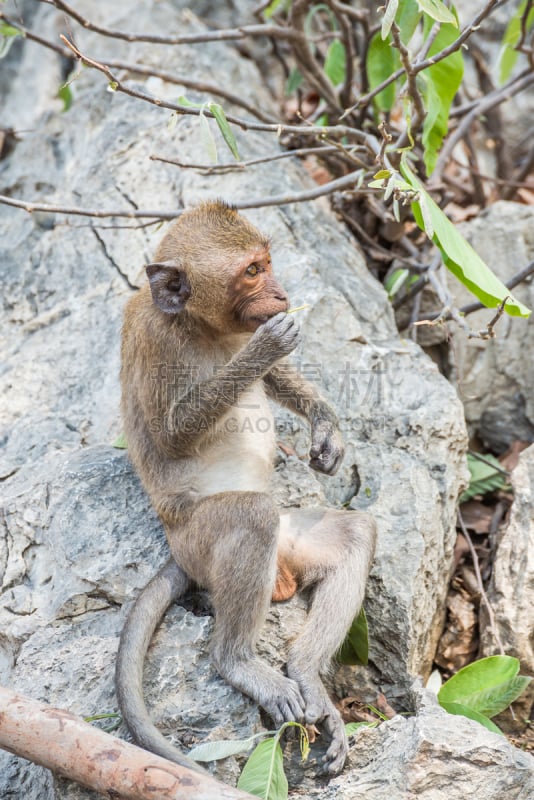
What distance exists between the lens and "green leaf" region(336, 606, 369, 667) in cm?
427

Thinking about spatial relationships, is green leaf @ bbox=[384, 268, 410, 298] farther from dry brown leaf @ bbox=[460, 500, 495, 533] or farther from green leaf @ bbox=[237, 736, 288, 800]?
green leaf @ bbox=[237, 736, 288, 800]

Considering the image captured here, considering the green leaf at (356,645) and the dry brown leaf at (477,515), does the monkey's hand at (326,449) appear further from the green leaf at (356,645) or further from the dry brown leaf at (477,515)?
the dry brown leaf at (477,515)

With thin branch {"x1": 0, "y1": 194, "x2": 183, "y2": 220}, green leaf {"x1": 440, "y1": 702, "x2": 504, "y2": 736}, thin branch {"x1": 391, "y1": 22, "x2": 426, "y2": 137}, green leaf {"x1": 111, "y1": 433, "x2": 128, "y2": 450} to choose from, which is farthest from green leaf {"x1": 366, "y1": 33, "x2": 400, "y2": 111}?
green leaf {"x1": 440, "y1": 702, "x2": 504, "y2": 736}

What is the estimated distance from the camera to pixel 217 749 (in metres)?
3.43

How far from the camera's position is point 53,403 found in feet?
17.5

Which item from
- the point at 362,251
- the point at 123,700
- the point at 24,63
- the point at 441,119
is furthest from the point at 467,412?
the point at 24,63

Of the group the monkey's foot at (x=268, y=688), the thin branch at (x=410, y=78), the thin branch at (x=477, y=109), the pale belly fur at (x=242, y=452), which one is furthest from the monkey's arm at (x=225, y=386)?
the thin branch at (x=477, y=109)

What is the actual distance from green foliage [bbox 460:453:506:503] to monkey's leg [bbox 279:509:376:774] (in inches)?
63.9

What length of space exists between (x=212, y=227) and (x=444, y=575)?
7.63 ft

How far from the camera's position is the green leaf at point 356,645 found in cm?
427

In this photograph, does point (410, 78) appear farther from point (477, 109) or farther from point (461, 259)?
point (477, 109)

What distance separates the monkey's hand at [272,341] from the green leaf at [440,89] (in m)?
1.66

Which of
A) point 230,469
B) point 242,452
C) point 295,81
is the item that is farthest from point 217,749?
point 295,81

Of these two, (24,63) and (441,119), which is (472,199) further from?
(24,63)
